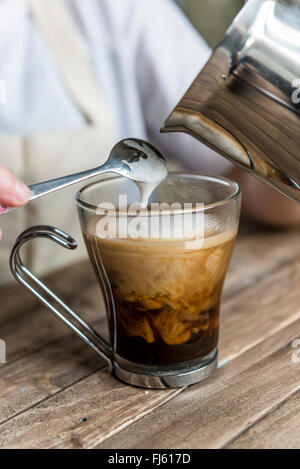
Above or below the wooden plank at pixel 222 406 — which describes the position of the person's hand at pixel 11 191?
above

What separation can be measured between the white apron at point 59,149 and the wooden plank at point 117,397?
1.59 feet

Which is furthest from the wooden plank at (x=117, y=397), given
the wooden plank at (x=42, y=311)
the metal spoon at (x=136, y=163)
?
the metal spoon at (x=136, y=163)

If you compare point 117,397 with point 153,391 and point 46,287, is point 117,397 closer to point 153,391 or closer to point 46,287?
point 153,391

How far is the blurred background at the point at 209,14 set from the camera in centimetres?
296

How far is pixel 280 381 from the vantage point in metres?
0.63

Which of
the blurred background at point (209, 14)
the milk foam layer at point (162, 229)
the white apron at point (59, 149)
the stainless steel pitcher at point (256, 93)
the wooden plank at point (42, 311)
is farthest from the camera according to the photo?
the blurred background at point (209, 14)

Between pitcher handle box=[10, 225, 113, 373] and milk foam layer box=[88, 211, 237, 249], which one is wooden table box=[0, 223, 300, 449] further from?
milk foam layer box=[88, 211, 237, 249]

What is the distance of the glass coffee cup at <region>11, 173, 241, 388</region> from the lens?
59 cm

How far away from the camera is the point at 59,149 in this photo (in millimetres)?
1143

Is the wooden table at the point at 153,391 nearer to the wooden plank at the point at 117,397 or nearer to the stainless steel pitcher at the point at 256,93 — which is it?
the wooden plank at the point at 117,397

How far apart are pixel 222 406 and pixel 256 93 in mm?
310

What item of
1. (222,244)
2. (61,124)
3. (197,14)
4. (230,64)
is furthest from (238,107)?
(197,14)

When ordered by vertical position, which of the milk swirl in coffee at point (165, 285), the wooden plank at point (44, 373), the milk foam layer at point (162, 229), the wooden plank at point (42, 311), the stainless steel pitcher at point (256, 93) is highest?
the stainless steel pitcher at point (256, 93)

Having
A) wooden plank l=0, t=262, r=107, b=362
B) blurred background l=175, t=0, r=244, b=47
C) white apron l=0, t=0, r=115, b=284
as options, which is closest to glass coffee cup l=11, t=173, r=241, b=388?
wooden plank l=0, t=262, r=107, b=362
